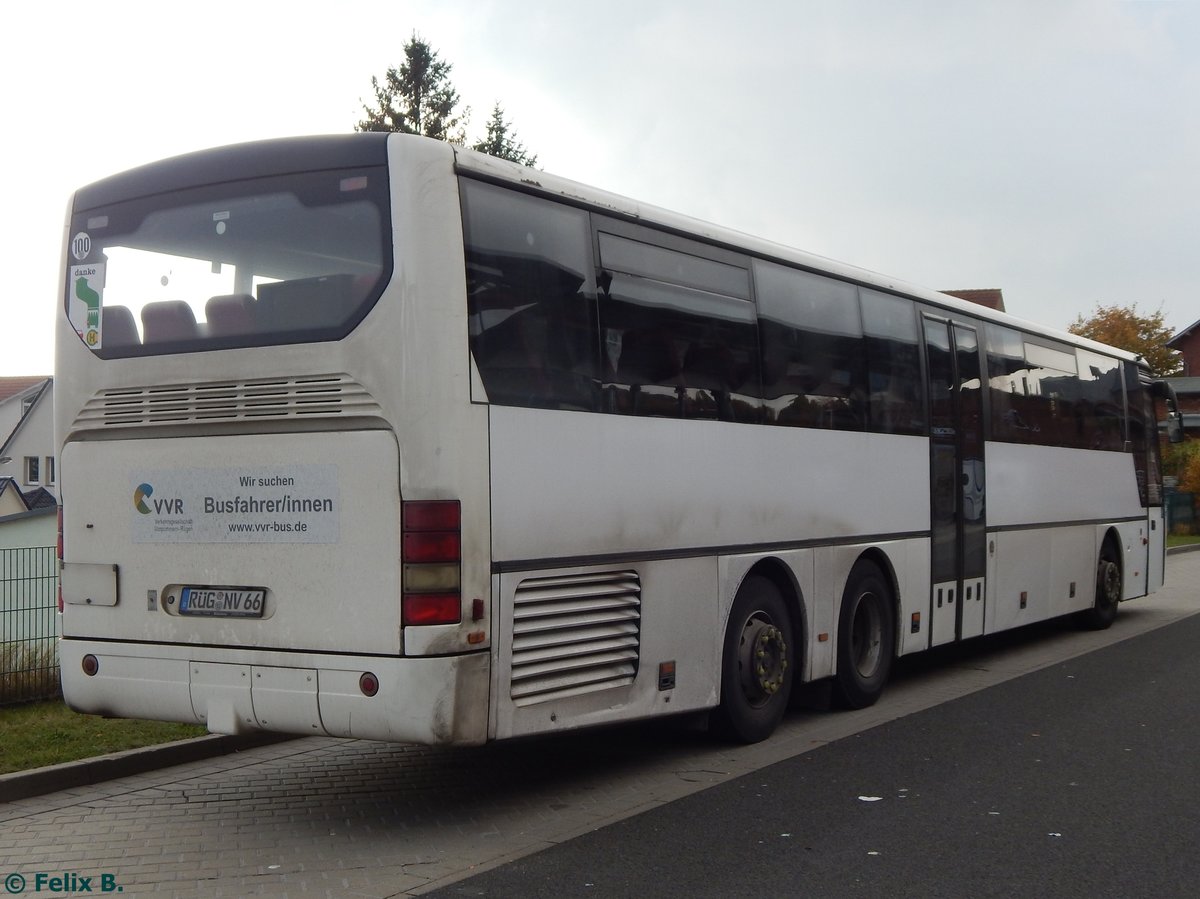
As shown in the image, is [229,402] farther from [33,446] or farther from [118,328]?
[33,446]

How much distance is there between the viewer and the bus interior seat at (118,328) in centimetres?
739

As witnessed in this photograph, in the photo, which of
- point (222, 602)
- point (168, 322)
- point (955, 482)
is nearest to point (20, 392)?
point (955, 482)

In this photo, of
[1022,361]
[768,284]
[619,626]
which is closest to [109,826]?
[619,626]

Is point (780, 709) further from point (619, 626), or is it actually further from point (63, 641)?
point (63, 641)

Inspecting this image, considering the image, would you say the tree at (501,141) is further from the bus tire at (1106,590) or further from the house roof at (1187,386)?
the bus tire at (1106,590)

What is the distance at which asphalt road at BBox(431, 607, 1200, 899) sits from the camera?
19.2ft

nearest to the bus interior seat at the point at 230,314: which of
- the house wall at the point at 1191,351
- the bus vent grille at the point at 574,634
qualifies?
the bus vent grille at the point at 574,634

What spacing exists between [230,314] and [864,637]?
583 cm

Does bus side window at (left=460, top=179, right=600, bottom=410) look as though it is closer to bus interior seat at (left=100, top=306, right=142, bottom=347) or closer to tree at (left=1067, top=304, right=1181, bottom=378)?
bus interior seat at (left=100, top=306, right=142, bottom=347)

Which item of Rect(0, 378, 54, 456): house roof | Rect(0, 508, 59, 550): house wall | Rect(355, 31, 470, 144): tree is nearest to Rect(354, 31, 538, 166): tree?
Rect(355, 31, 470, 144): tree

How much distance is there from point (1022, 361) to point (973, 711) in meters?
4.77

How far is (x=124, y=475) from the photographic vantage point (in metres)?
7.39

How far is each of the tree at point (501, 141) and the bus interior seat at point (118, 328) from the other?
45.7 meters

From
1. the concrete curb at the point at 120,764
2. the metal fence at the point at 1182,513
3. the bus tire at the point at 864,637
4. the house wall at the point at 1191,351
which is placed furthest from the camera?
the house wall at the point at 1191,351
